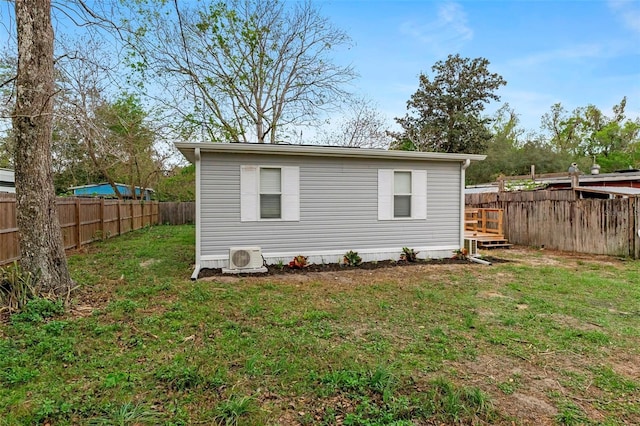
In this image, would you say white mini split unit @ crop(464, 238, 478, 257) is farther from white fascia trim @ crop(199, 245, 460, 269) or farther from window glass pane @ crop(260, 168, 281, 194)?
window glass pane @ crop(260, 168, 281, 194)

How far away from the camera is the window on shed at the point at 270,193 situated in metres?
7.06

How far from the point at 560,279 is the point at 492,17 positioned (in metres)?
7.41

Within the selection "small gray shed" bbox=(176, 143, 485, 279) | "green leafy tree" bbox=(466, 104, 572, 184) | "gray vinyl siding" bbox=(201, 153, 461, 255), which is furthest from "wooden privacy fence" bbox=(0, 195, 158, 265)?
"green leafy tree" bbox=(466, 104, 572, 184)

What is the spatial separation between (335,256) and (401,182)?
2.27m

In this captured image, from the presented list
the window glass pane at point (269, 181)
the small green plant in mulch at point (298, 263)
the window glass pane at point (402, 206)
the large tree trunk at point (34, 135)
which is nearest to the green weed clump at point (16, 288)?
the large tree trunk at point (34, 135)

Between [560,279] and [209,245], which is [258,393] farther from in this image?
[560,279]

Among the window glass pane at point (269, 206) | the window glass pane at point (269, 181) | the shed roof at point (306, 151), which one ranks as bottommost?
the window glass pane at point (269, 206)

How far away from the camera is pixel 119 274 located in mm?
6238

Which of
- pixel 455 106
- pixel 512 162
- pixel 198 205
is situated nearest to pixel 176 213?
pixel 198 205

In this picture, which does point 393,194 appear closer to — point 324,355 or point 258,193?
point 258,193

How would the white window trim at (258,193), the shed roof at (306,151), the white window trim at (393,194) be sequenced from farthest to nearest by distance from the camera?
the white window trim at (393,194) < the white window trim at (258,193) < the shed roof at (306,151)

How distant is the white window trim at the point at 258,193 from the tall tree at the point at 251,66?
954 centimetres

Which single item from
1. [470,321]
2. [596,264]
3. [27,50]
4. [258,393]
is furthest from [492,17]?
[258,393]

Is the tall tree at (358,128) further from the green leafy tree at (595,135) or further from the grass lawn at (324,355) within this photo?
the green leafy tree at (595,135)
